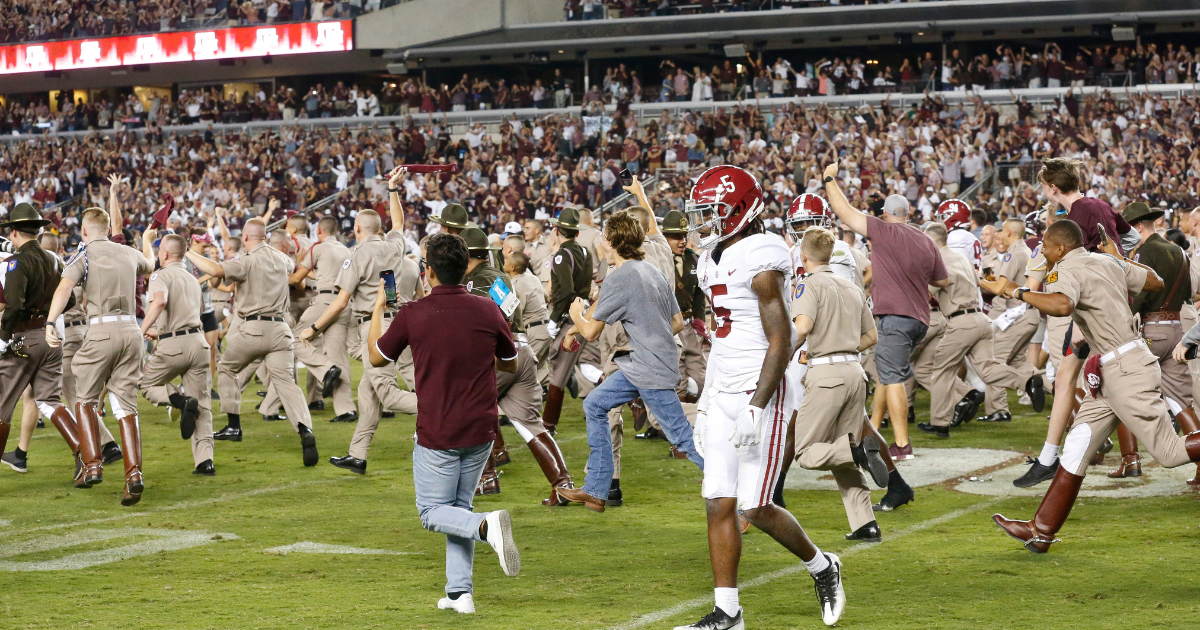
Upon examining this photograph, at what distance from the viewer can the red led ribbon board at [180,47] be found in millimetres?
39281

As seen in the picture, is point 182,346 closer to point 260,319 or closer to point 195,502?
point 260,319

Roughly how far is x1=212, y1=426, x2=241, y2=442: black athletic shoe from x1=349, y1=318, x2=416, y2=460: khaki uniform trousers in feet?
8.05

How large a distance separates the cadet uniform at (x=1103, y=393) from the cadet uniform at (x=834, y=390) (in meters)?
0.83

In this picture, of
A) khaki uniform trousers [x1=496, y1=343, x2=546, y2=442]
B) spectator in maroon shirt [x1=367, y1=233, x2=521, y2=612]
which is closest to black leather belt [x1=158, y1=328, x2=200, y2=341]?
khaki uniform trousers [x1=496, y1=343, x2=546, y2=442]

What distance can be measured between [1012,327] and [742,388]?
7.84m

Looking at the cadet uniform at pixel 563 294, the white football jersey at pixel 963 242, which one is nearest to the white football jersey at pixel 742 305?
the cadet uniform at pixel 563 294

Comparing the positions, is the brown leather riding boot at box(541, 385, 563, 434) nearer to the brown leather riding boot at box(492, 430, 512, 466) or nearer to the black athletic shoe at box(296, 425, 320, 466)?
the brown leather riding boot at box(492, 430, 512, 466)

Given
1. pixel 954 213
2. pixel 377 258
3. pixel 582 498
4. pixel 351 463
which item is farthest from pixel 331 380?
pixel 954 213

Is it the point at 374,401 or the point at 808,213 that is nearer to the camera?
the point at 808,213

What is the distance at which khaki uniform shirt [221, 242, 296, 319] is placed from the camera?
11.1 metres

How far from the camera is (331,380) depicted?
12641mm

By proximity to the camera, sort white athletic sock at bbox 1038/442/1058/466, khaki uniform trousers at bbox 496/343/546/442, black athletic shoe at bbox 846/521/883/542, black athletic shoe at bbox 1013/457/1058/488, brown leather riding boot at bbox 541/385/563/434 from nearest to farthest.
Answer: black athletic shoe at bbox 846/521/883/542 < white athletic sock at bbox 1038/442/1058/466 < black athletic shoe at bbox 1013/457/1058/488 < khaki uniform trousers at bbox 496/343/546/442 < brown leather riding boot at bbox 541/385/563/434

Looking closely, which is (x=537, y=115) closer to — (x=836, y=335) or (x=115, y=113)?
(x=115, y=113)

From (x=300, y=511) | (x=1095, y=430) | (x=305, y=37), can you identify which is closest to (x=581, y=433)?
(x=300, y=511)
